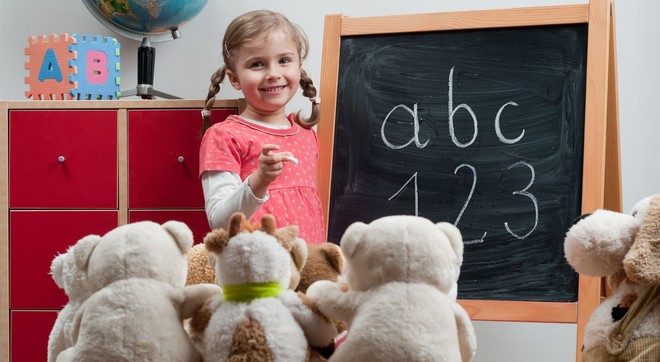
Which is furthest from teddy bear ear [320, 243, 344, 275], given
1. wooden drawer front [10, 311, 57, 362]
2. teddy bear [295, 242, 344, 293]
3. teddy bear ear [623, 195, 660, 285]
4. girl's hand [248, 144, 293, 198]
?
wooden drawer front [10, 311, 57, 362]

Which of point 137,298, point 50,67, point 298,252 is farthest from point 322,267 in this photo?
point 50,67

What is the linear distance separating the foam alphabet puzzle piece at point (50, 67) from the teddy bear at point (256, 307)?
1150mm

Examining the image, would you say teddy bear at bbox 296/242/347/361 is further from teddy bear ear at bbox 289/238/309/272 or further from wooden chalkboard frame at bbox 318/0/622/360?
wooden chalkboard frame at bbox 318/0/622/360

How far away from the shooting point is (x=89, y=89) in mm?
1926

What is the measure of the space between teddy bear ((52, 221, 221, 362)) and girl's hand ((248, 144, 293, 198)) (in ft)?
1.19

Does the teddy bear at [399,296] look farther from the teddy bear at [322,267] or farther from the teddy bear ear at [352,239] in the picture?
the teddy bear at [322,267]

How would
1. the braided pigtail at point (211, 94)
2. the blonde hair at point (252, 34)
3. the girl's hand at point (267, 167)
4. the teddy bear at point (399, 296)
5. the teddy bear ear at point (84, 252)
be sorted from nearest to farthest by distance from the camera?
the teddy bear at point (399, 296)
the teddy bear ear at point (84, 252)
the girl's hand at point (267, 167)
the blonde hair at point (252, 34)
the braided pigtail at point (211, 94)

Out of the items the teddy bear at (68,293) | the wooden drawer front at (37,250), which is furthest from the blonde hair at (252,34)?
the teddy bear at (68,293)

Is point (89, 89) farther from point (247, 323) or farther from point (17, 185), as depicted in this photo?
point (247, 323)

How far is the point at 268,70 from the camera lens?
5.42 ft

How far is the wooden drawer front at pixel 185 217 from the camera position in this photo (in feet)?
6.01

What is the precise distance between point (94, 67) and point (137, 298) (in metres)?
1.17

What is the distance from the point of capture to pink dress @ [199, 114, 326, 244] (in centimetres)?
161

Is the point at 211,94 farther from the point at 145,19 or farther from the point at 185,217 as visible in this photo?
the point at 145,19
